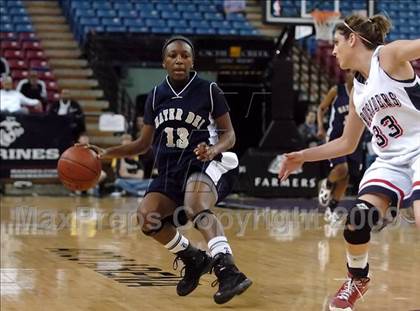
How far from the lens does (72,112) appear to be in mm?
16469

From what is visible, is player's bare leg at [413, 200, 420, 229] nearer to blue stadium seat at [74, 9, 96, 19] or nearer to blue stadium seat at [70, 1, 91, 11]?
blue stadium seat at [74, 9, 96, 19]

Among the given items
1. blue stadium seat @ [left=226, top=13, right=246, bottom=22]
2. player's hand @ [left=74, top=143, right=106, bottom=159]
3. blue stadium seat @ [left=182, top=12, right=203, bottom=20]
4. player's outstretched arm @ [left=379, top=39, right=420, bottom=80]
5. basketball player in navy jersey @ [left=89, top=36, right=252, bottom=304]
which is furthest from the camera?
blue stadium seat @ [left=226, top=13, right=246, bottom=22]

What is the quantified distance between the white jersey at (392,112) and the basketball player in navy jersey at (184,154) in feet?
3.66

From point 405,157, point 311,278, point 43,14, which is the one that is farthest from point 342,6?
point 405,157

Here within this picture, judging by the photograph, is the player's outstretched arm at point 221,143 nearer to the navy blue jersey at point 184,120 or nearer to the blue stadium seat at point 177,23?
the navy blue jersey at point 184,120

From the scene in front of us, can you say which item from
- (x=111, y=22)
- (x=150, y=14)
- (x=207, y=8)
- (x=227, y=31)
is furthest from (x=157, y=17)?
(x=227, y=31)

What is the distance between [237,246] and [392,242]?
A: 1.63m

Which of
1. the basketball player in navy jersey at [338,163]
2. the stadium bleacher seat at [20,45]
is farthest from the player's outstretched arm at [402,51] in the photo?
the stadium bleacher seat at [20,45]

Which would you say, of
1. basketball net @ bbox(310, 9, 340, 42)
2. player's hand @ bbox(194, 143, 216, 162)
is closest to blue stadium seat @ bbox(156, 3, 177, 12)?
basketball net @ bbox(310, 9, 340, 42)

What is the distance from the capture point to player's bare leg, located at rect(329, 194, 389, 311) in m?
5.16

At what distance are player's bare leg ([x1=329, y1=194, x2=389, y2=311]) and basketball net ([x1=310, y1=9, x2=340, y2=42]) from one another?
10788 millimetres

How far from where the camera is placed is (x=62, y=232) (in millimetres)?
10219

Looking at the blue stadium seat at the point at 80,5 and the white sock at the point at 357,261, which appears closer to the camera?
the white sock at the point at 357,261

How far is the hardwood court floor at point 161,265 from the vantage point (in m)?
5.83
